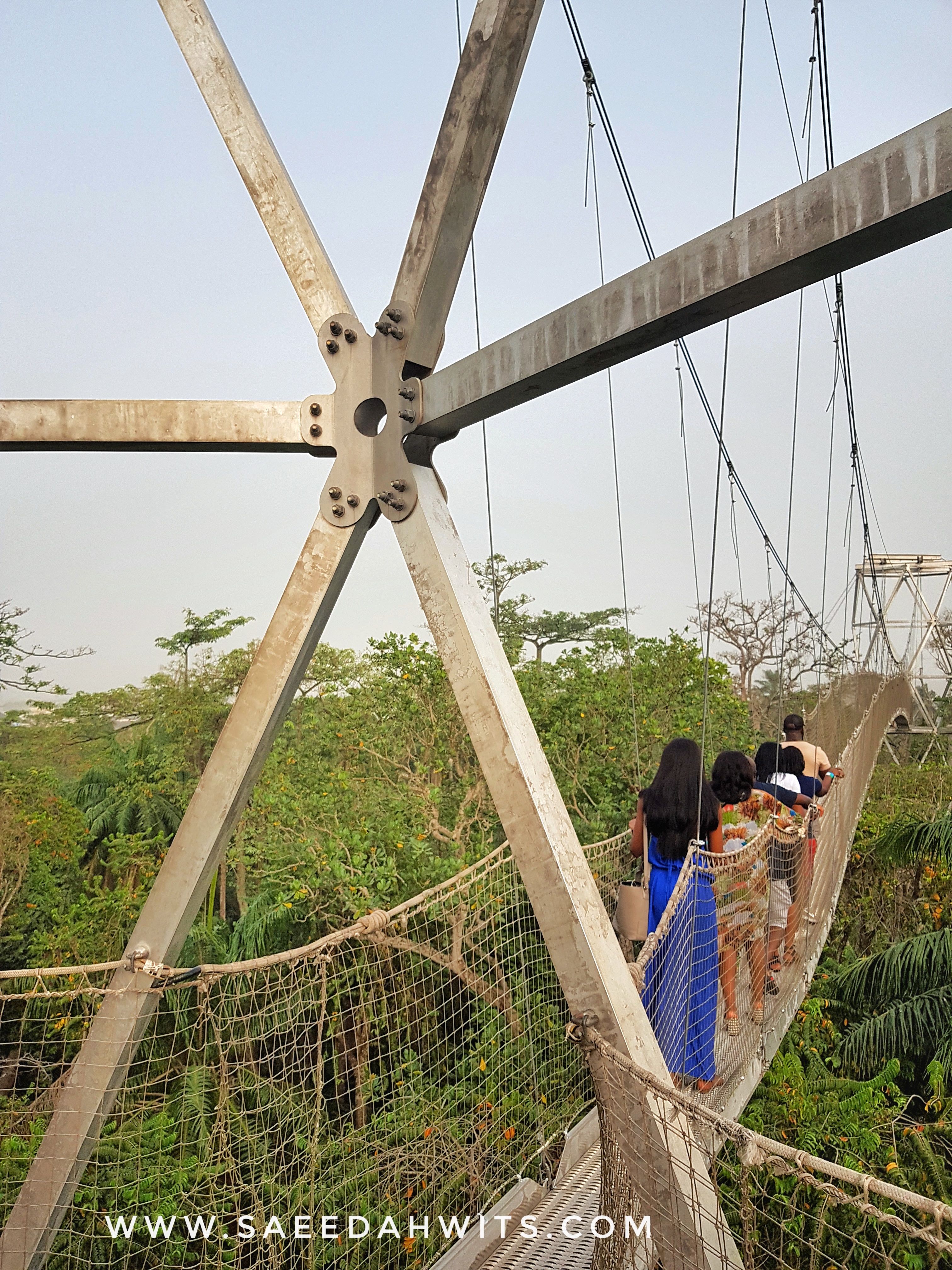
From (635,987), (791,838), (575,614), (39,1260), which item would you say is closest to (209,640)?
(575,614)

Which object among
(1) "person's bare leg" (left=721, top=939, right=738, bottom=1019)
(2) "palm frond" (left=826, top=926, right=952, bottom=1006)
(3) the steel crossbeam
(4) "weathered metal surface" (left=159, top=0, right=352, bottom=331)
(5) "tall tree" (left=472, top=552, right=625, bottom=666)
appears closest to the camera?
(3) the steel crossbeam

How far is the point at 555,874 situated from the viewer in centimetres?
131

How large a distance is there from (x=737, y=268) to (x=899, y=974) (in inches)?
184

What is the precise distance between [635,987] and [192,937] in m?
4.26

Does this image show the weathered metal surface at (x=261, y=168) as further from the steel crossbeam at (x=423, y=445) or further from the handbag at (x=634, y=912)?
the handbag at (x=634, y=912)

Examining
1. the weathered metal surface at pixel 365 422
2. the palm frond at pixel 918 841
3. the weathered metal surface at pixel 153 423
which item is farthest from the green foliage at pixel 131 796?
the weathered metal surface at pixel 365 422

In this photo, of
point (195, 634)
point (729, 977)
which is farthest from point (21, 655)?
point (729, 977)

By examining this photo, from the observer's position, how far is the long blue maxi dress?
2.03 metres

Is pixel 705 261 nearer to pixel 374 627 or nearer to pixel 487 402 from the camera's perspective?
pixel 487 402

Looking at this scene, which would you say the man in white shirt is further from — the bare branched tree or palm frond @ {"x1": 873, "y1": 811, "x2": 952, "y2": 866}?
the bare branched tree

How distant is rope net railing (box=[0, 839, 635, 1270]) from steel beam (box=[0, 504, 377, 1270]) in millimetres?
726

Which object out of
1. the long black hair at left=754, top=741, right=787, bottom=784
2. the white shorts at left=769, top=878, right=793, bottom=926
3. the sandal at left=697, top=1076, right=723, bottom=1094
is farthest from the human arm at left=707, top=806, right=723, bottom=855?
the long black hair at left=754, top=741, right=787, bottom=784

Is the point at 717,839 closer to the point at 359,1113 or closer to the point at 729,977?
the point at 729,977

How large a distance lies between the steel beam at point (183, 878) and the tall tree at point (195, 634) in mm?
6516
